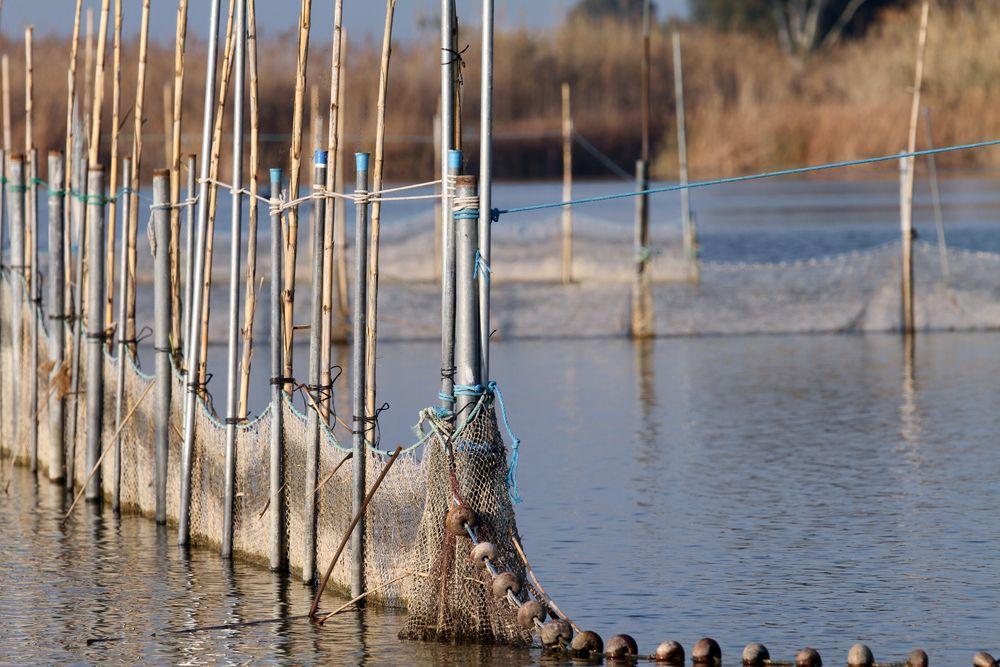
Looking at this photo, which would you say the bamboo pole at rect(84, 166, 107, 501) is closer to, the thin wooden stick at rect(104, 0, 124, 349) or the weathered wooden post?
the thin wooden stick at rect(104, 0, 124, 349)

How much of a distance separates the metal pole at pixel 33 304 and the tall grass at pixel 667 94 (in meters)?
25.4

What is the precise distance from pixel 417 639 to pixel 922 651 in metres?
2.45

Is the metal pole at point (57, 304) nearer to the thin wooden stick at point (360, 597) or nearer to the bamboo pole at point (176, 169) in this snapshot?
the bamboo pole at point (176, 169)

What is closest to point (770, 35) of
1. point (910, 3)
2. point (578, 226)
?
point (910, 3)

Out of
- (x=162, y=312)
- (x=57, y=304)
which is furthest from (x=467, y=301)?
(x=57, y=304)

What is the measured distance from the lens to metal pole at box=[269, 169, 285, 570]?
35.4 feet

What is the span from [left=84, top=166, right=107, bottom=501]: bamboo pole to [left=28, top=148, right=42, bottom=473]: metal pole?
1.60m

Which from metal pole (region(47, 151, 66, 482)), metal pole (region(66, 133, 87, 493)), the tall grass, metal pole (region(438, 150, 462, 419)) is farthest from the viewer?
the tall grass

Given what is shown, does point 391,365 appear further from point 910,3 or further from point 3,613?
point 910,3

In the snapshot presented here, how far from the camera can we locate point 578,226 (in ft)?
94.4

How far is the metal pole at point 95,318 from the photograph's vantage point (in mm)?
13211

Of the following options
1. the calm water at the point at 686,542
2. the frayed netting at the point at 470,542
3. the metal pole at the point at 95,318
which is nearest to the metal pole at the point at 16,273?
the calm water at the point at 686,542

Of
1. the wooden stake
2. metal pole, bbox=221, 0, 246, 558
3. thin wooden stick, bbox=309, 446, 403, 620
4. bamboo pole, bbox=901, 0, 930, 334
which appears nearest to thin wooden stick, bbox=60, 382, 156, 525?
metal pole, bbox=221, 0, 246, 558

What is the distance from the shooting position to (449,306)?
9.30 metres
